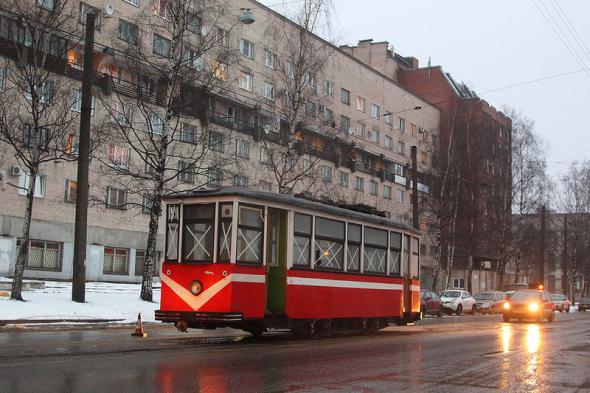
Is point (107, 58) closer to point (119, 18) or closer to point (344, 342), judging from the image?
point (119, 18)

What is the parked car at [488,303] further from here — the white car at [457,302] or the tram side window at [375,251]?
the tram side window at [375,251]

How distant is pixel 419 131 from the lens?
71562 mm

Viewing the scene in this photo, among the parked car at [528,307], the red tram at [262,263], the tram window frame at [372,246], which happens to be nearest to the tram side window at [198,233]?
the red tram at [262,263]

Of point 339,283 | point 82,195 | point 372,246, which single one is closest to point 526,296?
point 372,246

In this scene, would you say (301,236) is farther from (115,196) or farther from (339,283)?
(115,196)

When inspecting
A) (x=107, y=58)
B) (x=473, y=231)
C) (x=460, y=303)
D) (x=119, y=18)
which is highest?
(x=119, y=18)

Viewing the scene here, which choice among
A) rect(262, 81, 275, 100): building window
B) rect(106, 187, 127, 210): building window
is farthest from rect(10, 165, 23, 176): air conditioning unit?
rect(262, 81, 275, 100): building window

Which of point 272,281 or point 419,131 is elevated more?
point 419,131

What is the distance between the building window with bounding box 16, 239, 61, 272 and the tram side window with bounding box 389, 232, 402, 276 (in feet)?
74.4

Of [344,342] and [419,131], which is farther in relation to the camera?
[419,131]

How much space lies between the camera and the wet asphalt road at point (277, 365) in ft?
27.3

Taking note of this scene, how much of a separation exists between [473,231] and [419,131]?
72.6ft

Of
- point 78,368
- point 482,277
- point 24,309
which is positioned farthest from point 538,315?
point 482,277

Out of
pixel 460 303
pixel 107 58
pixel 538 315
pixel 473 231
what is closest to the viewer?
pixel 538 315
